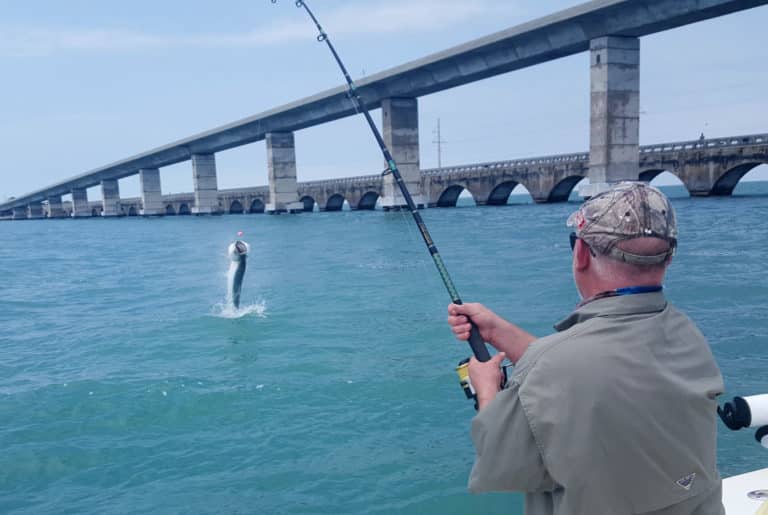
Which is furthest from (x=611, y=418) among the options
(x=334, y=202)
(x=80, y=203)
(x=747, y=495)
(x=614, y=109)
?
(x=80, y=203)

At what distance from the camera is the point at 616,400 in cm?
158

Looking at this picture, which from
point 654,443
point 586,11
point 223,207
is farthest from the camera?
point 223,207

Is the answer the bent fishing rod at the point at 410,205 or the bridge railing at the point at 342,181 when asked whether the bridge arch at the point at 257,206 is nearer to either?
the bridge railing at the point at 342,181

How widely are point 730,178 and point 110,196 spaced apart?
285 feet

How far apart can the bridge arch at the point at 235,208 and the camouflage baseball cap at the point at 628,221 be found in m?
98.2

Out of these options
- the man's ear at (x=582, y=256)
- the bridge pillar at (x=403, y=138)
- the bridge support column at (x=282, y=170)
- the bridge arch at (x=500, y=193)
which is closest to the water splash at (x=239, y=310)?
the man's ear at (x=582, y=256)

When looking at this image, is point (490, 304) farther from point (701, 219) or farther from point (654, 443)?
point (701, 219)

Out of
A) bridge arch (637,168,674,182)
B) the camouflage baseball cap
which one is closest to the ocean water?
the camouflage baseball cap

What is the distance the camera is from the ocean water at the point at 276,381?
5914 mm

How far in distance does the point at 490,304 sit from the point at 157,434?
824 centimetres

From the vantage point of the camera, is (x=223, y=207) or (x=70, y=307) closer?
(x=70, y=307)

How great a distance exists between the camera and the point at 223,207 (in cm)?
10069

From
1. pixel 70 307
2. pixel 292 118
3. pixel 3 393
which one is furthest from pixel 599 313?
pixel 292 118

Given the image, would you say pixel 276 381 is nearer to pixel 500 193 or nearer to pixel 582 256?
pixel 582 256
